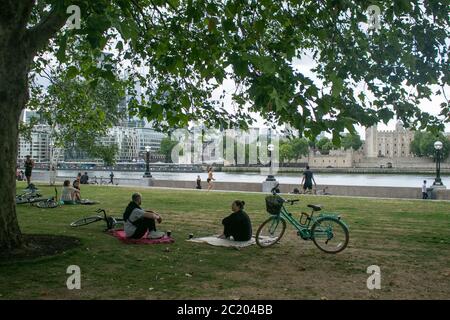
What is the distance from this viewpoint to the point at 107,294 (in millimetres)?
6543

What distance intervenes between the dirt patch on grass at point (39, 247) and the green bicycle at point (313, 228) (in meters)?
4.02

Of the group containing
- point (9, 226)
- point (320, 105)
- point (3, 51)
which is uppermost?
point (3, 51)

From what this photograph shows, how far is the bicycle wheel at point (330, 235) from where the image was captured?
952 centimetres

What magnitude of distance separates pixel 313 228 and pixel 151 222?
362 centimetres

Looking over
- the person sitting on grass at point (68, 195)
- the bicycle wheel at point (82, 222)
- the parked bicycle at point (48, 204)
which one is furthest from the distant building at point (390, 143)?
the bicycle wheel at point (82, 222)

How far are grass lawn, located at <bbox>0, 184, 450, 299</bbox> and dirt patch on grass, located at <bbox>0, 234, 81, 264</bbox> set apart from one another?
0.98 ft

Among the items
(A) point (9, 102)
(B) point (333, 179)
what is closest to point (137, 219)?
(A) point (9, 102)

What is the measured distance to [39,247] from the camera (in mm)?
9094

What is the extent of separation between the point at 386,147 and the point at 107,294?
543 ft

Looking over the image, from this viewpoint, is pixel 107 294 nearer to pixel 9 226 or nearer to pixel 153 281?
pixel 153 281

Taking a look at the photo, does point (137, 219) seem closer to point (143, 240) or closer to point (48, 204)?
point (143, 240)

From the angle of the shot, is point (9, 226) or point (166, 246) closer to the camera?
point (9, 226)
